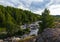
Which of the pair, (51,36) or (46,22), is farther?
(46,22)

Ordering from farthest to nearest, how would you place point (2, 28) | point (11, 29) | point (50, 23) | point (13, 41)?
1. point (2, 28)
2. point (11, 29)
3. point (50, 23)
4. point (13, 41)

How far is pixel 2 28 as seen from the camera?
567ft

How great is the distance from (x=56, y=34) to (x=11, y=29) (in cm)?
10116

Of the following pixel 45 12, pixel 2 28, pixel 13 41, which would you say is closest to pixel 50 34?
pixel 13 41

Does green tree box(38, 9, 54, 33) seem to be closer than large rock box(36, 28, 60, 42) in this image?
No

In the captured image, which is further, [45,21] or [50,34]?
[45,21]

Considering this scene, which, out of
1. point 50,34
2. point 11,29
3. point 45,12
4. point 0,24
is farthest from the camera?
point 0,24

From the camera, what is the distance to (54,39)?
38.9 meters

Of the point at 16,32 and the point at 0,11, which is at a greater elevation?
the point at 0,11

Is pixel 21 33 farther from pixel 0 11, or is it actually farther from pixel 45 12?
pixel 0 11

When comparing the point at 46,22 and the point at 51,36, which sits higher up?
the point at 51,36

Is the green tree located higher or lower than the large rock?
lower

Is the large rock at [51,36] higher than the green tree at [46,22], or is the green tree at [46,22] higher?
the large rock at [51,36]

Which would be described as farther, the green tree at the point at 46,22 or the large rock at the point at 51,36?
the green tree at the point at 46,22
